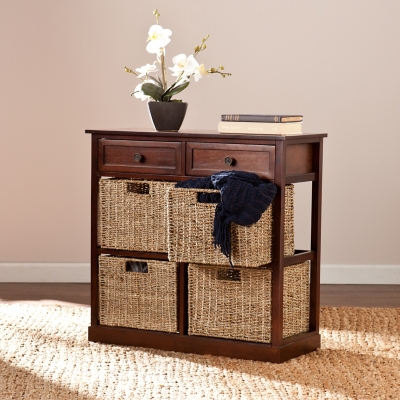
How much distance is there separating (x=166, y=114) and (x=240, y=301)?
77cm

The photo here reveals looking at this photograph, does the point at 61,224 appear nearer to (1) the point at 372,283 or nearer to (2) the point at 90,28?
(2) the point at 90,28

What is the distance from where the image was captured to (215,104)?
14.6ft

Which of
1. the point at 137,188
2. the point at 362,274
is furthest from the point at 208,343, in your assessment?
the point at 362,274

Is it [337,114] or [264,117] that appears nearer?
[264,117]

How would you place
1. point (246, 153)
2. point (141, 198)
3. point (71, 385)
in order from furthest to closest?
point (141, 198)
point (246, 153)
point (71, 385)

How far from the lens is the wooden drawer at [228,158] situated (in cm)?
283

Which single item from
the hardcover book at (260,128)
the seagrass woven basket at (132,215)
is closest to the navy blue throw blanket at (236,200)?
the hardcover book at (260,128)

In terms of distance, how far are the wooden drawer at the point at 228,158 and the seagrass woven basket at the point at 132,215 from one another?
0.41ft

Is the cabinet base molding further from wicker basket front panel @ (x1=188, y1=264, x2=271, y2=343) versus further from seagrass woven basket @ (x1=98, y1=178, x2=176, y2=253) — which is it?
seagrass woven basket @ (x1=98, y1=178, x2=176, y2=253)

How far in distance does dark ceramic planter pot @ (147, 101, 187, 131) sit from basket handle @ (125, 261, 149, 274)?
528 millimetres

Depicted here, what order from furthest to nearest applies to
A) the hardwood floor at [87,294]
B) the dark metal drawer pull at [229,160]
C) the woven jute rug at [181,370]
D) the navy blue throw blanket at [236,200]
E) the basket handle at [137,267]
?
1. the hardwood floor at [87,294]
2. the basket handle at [137,267]
3. the dark metal drawer pull at [229,160]
4. the navy blue throw blanket at [236,200]
5. the woven jute rug at [181,370]

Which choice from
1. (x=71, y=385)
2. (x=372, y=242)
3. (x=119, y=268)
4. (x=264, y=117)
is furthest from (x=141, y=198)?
(x=372, y=242)

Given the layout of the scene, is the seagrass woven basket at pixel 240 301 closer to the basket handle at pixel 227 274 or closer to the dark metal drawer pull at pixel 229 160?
the basket handle at pixel 227 274

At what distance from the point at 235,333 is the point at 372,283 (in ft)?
5.64
